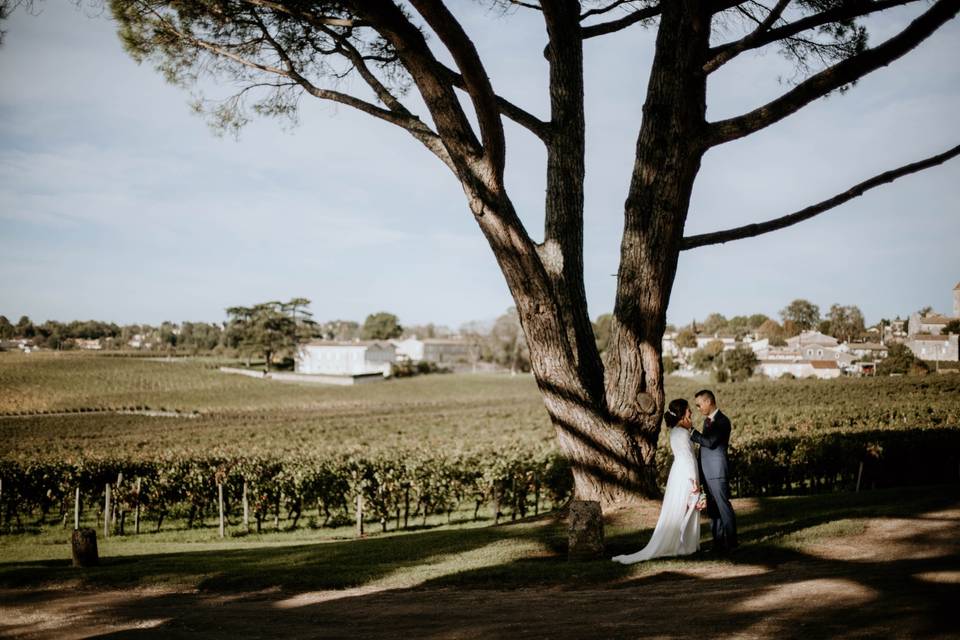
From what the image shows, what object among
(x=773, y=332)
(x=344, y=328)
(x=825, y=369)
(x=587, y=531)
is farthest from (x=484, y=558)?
(x=344, y=328)

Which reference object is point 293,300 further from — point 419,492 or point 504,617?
point 504,617

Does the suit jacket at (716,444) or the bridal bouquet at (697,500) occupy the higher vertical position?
the suit jacket at (716,444)

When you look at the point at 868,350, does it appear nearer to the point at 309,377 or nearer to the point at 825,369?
the point at 825,369

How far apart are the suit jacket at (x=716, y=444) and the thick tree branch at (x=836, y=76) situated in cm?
288

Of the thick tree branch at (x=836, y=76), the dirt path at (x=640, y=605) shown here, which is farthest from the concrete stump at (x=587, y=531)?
the thick tree branch at (x=836, y=76)

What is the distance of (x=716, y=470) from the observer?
642 cm

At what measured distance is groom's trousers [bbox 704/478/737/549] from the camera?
20.7ft

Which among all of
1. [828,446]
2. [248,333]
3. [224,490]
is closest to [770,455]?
Answer: [828,446]

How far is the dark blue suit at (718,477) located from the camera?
20.8ft

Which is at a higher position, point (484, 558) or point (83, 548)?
point (484, 558)

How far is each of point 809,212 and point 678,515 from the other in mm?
3291

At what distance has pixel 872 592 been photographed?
437 centimetres

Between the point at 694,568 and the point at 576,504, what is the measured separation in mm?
1246

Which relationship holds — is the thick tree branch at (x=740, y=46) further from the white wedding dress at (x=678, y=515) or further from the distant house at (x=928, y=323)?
the distant house at (x=928, y=323)
